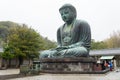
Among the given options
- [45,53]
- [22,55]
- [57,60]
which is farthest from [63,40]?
[22,55]

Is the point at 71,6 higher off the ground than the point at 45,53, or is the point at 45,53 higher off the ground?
the point at 71,6

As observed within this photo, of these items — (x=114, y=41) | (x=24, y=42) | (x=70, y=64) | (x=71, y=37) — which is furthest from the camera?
(x=114, y=41)

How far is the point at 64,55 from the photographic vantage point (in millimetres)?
12117

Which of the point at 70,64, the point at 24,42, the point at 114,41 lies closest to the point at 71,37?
the point at 70,64

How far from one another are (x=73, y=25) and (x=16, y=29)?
13.5 metres

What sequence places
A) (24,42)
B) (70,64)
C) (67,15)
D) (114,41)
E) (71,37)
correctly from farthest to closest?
1. (114,41)
2. (24,42)
3. (67,15)
4. (71,37)
5. (70,64)

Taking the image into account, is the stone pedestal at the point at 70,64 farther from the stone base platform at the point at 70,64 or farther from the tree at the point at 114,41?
the tree at the point at 114,41

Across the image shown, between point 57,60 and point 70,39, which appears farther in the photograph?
point 70,39

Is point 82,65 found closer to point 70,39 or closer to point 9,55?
point 70,39

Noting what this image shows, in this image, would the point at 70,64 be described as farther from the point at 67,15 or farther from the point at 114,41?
the point at 114,41

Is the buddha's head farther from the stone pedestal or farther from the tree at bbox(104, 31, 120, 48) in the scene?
the tree at bbox(104, 31, 120, 48)

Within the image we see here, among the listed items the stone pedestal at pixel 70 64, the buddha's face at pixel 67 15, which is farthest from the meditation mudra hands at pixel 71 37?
the stone pedestal at pixel 70 64

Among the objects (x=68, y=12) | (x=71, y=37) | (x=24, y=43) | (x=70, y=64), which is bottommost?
(x=70, y=64)

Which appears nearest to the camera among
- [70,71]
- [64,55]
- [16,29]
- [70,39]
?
[70,71]
